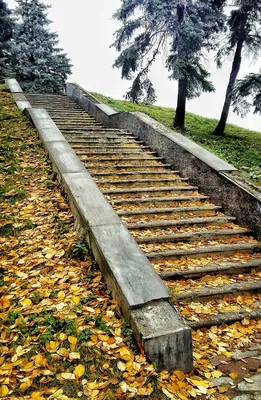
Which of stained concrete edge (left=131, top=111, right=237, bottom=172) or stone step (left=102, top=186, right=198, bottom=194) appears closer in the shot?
stone step (left=102, top=186, right=198, bottom=194)

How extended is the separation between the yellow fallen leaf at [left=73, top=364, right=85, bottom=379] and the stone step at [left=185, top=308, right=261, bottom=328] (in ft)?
3.97

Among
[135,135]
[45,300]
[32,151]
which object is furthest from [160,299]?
[135,135]

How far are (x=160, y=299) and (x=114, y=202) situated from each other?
2.63 meters

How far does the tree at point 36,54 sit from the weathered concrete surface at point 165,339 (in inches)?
692

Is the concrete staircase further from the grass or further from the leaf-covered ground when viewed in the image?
the grass

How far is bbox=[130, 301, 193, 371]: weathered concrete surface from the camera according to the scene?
2549 millimetres

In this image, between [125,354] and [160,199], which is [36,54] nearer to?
[160,199]

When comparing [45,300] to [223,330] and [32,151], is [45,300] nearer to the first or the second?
[223,330]

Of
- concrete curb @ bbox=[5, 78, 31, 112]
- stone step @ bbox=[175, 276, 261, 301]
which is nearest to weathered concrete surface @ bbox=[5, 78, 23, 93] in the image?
concrete curb @ bbox=[5, 78, 31, 112]

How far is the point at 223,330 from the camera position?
10.6ft

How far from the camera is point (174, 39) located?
36.9 ft

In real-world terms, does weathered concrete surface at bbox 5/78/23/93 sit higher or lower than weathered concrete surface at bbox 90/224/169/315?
higher

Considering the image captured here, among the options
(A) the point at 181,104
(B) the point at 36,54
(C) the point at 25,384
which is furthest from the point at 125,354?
(B) the point at 36,54

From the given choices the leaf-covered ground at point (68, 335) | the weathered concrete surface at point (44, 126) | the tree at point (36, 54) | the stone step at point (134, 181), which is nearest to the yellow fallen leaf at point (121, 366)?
the leaf-covered ground at point (68, 335)
